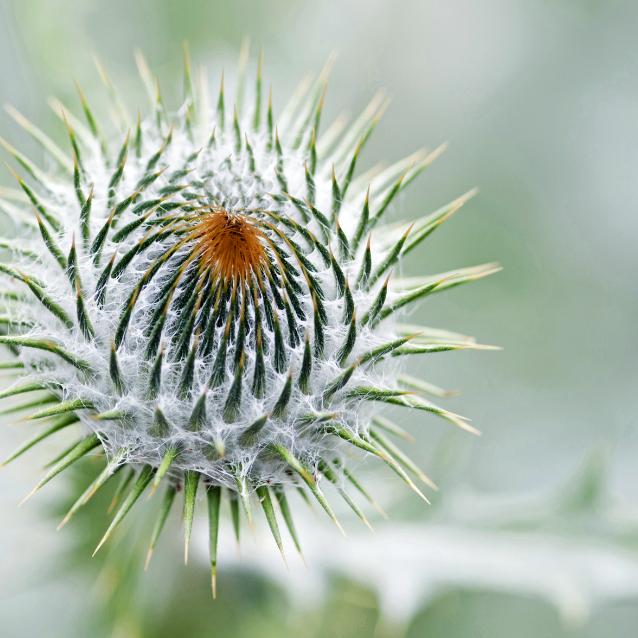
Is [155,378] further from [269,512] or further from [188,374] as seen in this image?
[269,512]

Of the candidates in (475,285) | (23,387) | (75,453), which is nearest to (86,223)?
(23,387)

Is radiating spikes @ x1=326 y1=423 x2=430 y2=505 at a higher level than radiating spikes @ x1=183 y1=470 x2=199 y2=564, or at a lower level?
higher

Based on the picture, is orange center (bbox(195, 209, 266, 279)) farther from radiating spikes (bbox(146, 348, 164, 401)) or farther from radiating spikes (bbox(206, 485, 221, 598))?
radiating spikes (bbox(206, 485, 221, 598))

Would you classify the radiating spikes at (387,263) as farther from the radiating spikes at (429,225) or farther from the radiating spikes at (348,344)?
the radiating spikes at (348,344)

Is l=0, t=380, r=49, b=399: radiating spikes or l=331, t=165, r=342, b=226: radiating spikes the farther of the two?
l=331, t=165, r=342, b=226: radiating spikes

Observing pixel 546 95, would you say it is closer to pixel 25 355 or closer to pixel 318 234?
pixel 318 234

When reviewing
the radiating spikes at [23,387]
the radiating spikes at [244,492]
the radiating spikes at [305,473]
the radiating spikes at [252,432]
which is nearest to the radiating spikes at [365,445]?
the radiating spikes at [305,473]

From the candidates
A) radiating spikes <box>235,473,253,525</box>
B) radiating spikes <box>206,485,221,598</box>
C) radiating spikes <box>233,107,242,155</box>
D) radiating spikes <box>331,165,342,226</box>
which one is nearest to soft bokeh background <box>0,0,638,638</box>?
radiating spikes <box>206,485,221,598</box>
